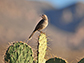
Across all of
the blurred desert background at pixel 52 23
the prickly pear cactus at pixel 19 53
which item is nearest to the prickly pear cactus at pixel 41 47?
the prickly pear cactus at pixel 19 53

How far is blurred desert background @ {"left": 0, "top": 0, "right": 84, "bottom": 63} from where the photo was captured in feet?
82.3

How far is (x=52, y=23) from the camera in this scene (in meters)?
38.8

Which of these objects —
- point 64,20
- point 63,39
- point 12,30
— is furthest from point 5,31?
point 64,20

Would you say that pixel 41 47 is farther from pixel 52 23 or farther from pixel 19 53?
pixel 52 23

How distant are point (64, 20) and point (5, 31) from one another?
1635 cm

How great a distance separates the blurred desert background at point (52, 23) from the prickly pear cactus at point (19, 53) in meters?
18.8

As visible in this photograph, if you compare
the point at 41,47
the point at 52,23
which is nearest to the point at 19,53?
the point at 41,47

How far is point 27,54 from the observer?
9.12ft

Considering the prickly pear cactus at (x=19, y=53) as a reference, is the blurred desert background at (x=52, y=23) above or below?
above

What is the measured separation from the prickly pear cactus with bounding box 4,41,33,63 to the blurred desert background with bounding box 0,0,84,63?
61.7ft

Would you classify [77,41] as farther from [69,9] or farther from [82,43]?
[69,9]

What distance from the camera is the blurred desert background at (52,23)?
25094mm

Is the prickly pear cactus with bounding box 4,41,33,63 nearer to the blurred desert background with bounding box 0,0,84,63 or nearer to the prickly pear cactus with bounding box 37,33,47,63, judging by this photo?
the prickly pear cactus with bounding box 37,33,47,63

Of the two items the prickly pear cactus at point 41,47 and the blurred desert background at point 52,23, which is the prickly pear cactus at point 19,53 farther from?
the blurred desert background at point 52,23
